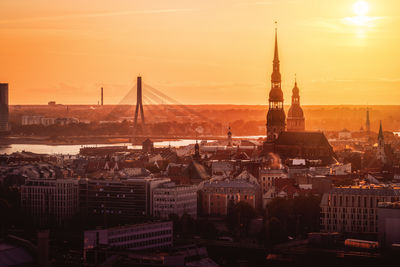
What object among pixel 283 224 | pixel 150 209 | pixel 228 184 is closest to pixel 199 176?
pixel 228 184

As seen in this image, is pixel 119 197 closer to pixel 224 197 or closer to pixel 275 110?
pixel 224 197


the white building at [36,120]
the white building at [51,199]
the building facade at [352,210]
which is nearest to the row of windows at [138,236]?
the building facade at [352,210]

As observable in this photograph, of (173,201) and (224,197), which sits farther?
(224,197)

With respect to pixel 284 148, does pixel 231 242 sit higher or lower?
lower

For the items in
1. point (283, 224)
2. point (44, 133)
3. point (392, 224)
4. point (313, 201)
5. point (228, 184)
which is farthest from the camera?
point (44, 133)

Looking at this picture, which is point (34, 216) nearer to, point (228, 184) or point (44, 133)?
point (228, 184)

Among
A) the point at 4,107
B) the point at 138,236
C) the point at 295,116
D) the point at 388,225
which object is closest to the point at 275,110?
the point at 295,116

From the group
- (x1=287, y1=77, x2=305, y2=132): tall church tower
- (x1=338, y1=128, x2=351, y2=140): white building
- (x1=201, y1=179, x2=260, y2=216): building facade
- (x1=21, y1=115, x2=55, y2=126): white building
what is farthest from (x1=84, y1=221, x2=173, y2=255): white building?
(x1=21, y1=115, x2=55, y2=126): white building
